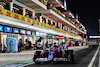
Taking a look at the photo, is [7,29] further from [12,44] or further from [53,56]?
[53,56]

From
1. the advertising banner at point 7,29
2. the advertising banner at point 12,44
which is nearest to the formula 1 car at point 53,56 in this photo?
the advertising banner at point 12,44

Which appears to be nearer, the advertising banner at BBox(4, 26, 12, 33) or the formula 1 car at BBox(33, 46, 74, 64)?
the formula 1 car at BBox(33, 46, 74, 64)

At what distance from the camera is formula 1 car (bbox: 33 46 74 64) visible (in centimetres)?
1169

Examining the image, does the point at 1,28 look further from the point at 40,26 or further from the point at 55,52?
the point at 55,52

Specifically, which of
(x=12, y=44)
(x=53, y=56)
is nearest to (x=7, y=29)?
(x=12, y=44)

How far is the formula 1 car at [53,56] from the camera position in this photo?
38.3ft

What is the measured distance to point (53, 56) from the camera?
11.9 metres

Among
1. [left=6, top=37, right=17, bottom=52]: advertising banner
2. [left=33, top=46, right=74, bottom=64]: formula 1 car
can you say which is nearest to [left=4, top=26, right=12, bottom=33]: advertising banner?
[left=6, top=37, right=17, bottom=52]: advertising banner

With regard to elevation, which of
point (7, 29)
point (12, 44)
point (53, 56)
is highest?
point (7, 29)

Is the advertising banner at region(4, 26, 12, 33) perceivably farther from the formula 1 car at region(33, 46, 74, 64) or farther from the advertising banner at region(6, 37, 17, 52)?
the formula 1 car at region(33, 46, 74, 64)

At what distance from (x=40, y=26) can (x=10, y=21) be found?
1293 cm

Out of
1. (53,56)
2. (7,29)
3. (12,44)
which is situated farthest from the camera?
(7,29)

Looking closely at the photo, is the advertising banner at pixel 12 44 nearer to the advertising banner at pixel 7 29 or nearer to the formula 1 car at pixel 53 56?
the advertising banner at pixel 7 29

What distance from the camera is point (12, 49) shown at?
26797 mm
